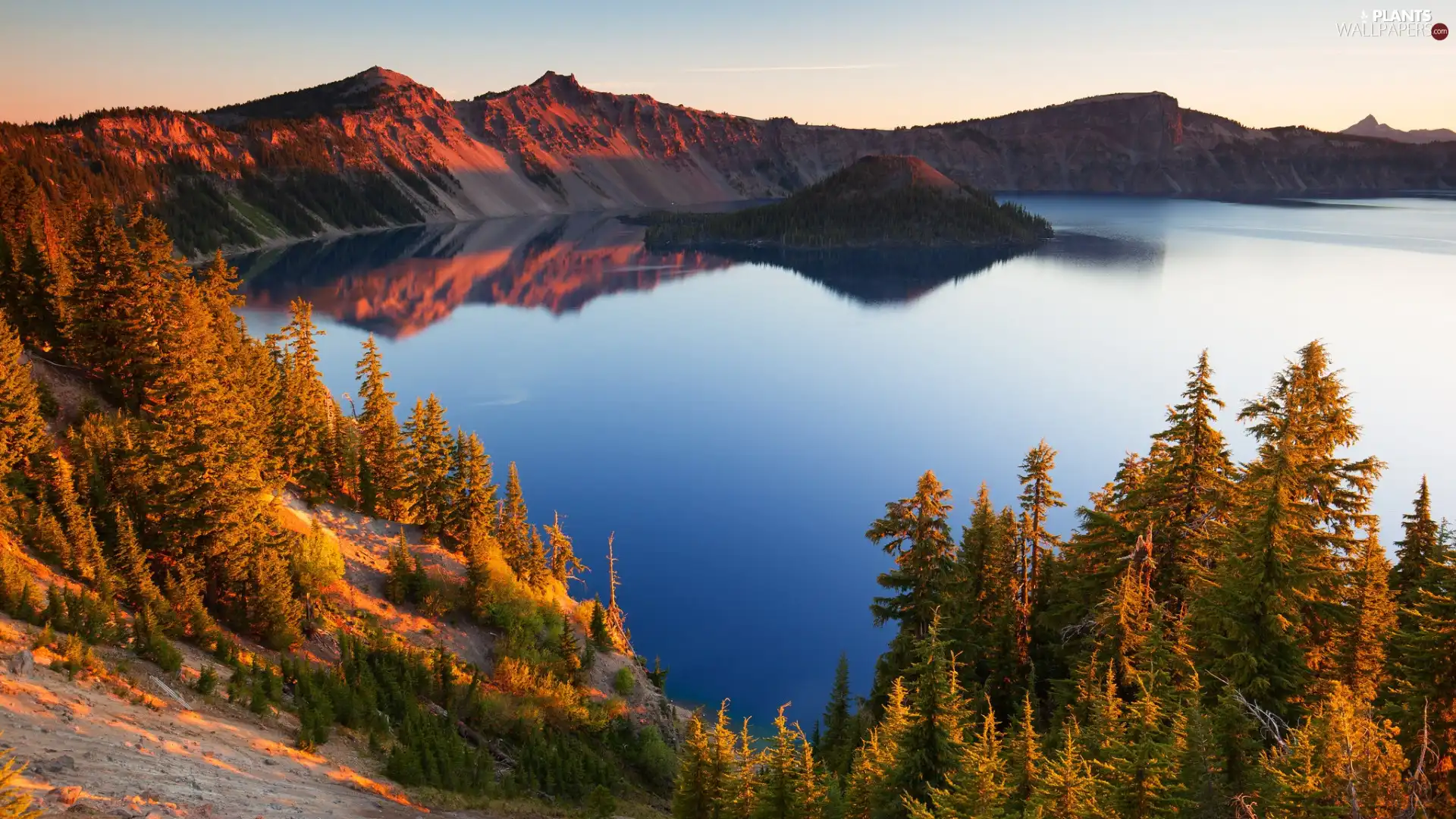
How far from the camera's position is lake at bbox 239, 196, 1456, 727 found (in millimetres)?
59312

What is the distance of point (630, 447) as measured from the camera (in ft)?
282

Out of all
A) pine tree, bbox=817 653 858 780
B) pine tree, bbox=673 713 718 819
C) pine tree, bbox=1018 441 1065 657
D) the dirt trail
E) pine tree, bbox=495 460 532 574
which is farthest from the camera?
pine tree, bbox=495 460 532 574

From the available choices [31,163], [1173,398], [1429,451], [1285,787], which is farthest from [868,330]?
[31,163]

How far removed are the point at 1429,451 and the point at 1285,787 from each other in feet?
287

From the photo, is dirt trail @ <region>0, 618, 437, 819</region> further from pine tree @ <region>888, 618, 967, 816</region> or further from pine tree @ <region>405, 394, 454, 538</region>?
pine tree @ <region>405, 394, 454, 538</region>

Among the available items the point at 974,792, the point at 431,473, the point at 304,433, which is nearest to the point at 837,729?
the point at 974,792

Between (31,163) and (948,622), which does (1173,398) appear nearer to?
(948,622)

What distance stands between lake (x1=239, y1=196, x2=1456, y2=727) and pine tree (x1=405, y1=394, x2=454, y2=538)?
15.3 m

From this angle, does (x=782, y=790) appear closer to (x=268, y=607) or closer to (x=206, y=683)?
(x=206, y=683)

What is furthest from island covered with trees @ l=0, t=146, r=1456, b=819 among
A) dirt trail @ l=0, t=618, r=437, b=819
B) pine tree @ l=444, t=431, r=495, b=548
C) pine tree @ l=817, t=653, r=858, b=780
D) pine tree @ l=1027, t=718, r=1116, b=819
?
dirt trail @ l=0, t=618, r=437, b=819

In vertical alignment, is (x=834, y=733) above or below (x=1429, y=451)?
below

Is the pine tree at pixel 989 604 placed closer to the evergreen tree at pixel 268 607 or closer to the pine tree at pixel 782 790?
the pine tree at pixel 782 790

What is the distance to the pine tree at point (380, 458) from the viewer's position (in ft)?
151

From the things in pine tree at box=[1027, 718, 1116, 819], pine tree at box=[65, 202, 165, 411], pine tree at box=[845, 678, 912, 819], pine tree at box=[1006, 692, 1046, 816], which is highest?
pine tree at box=[65, 202, 165, 411]
